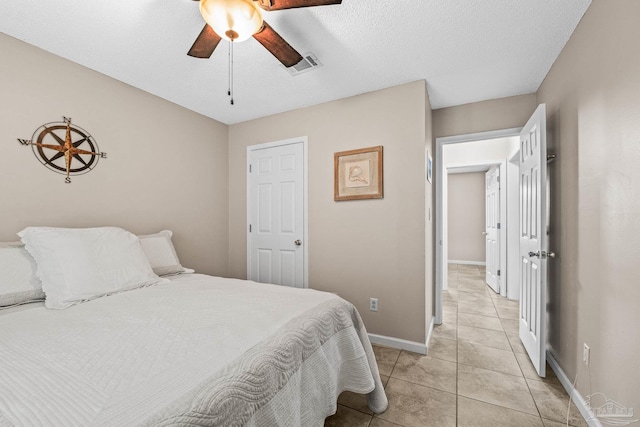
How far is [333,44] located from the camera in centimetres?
198

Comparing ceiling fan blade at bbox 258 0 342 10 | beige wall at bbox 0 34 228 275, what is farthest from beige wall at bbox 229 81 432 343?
ceiling fan blade at bbox 258 0 342 10

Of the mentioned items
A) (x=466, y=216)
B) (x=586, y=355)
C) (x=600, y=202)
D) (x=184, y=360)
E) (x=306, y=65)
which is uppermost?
(x=306, y=65)

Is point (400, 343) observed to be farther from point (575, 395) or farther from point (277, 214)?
point (277, 214)

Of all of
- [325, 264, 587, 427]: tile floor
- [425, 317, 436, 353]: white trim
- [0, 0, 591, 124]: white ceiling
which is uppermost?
[0, 0, 591, 124]: white ceiling

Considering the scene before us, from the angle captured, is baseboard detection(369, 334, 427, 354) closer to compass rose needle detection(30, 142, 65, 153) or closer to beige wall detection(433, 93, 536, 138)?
beige wall detection(433, 93, 536, 138)

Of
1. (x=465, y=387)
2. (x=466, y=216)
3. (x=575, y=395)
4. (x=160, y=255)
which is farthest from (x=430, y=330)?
(x=466, y=216)

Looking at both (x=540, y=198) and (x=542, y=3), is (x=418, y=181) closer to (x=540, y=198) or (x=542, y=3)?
(x=540, y=198)

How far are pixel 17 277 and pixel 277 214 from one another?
6.94 feet

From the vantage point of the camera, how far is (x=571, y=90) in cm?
188

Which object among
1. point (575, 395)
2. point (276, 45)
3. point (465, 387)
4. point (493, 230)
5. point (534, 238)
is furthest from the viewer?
point (493, 230)

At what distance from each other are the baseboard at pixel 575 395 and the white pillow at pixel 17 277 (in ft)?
10.6

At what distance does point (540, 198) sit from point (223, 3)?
234 cm

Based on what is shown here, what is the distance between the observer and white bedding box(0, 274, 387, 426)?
747mm

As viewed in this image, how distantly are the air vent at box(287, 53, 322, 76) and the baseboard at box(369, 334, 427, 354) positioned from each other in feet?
8.10
